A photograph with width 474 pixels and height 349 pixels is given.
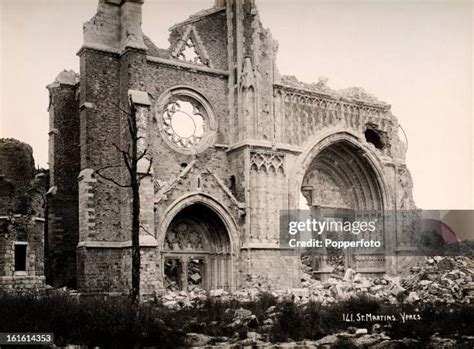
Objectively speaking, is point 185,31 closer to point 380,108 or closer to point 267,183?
point 267,183

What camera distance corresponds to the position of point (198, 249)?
23219 millimetres

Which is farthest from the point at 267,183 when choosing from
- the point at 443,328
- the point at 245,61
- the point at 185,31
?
the point at 443,328

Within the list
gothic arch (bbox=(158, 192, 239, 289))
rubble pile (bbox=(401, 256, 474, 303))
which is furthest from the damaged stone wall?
rubble pile (bbox=(401, 256, 474, 303))

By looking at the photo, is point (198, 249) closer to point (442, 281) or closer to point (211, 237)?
point (211, 237)

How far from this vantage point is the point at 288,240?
23391 mm

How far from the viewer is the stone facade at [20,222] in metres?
19.0

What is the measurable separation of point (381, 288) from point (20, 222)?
11.9 meters

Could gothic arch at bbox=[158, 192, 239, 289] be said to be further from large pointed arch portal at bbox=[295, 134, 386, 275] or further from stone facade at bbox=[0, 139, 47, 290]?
large pointed arch portal at bbox=[295, 134, 386, 275]

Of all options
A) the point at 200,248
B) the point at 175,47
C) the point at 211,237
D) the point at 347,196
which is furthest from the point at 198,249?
the point at 347,196

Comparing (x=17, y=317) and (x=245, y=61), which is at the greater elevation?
(x=245, y=61)

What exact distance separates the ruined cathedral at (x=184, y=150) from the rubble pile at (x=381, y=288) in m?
0.76

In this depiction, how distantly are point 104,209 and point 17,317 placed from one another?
26.6 feet

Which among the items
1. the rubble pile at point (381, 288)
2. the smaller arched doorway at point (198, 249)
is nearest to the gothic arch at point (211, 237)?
the smaller arched doorway at point (198, 249)

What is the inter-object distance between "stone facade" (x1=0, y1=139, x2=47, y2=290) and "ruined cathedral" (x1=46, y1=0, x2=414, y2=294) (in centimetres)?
145
